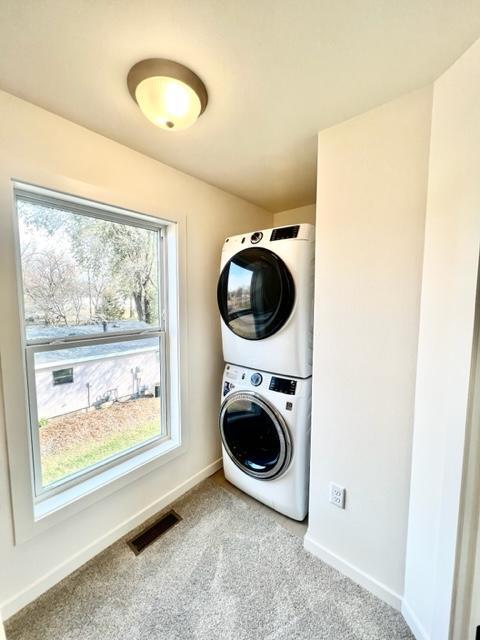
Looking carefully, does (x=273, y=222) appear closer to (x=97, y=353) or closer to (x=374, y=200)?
(x=374, y=200)

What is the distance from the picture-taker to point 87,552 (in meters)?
1.39

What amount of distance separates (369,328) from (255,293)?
2.26 feet

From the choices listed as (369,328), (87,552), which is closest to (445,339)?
(369,328)

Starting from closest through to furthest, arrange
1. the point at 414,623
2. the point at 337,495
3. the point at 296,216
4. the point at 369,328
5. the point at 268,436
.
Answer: the point at 414,623 → the point at 369,328 → the point at 337,495 → the point at 268,436 → the point at 296,216

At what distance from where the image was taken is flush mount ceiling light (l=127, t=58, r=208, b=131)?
929 millimetres

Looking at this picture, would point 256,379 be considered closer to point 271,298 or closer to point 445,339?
point 271,298

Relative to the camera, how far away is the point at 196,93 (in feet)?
3.30

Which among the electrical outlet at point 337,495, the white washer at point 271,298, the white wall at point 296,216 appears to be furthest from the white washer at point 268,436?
the white wall at point 296,216

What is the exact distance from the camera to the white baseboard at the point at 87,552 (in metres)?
1.16

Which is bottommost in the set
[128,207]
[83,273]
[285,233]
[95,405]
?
[95,405]

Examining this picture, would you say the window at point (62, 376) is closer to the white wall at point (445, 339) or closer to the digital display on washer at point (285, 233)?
the digital display on washer at point (285, 233)

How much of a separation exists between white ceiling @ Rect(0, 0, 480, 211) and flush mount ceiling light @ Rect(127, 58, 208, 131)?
3 cm

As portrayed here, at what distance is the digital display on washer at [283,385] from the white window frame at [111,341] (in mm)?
671

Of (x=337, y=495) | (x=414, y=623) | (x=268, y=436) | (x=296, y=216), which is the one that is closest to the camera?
(x=414, y=623)
